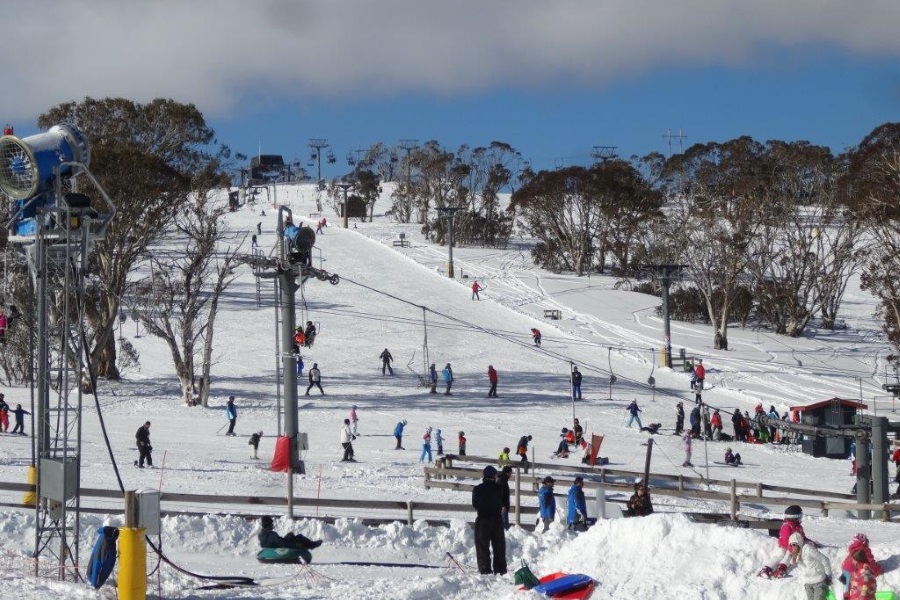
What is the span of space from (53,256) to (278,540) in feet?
13.8

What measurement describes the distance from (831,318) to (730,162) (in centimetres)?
1584

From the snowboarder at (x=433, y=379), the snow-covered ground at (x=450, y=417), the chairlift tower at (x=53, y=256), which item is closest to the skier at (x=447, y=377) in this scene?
the snowboarder at (x=433, y=379)

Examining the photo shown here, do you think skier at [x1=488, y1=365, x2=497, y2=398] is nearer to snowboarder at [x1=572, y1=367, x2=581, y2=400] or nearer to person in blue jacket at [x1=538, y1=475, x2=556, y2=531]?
snowboarder at [x1=572, y1=367, x2=581, y2=400]

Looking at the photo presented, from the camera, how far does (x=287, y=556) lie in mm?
12414

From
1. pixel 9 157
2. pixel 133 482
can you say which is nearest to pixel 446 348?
pixel 133 482

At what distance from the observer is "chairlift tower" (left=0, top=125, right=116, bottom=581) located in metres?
11.6

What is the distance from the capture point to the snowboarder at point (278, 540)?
1249cm

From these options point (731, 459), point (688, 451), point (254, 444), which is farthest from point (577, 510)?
point (731, 459)

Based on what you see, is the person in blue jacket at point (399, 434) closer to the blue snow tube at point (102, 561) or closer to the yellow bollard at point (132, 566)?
the blue snow tube at point (102, 561)

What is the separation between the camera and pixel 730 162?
71.8 meters

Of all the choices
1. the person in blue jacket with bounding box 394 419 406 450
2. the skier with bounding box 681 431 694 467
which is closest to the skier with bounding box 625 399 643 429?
the skier with bounding box 681 431 694 467

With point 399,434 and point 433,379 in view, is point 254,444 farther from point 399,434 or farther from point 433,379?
point 433,379

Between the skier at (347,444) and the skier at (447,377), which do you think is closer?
the skier at (347,444)

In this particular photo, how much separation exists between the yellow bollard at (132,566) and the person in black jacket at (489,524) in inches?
136
